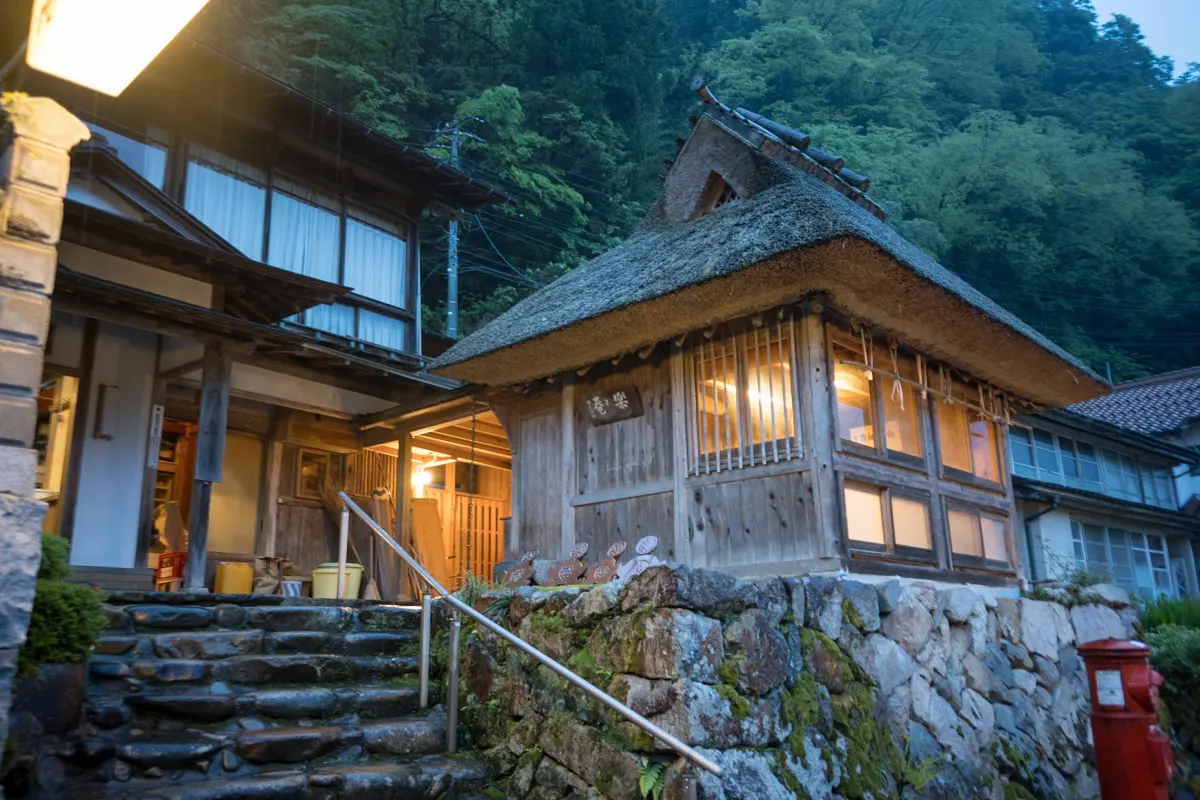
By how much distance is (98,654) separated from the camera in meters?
5.77

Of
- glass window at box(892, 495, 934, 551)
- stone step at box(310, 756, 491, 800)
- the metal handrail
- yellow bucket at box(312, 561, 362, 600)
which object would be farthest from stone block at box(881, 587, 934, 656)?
yellow bucket at box(312, 561, 362, 600)

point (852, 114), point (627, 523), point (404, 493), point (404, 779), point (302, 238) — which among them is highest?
point (852, 114)

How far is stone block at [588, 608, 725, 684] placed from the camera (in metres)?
5.13

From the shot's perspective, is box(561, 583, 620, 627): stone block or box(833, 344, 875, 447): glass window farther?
box(833, 344, 875, 447): glass window

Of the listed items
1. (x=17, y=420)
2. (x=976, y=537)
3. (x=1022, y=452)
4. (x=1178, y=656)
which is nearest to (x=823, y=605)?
(x=976, y=537)

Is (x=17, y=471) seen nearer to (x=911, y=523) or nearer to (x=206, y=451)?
(x=206, y=451)

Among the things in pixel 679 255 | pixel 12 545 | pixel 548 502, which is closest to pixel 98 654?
pixel 12 545

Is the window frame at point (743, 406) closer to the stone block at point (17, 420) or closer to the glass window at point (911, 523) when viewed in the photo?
the glass window at point (911, 523)

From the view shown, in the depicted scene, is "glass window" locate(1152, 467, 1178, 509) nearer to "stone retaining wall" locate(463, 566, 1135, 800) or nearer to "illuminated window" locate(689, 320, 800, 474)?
"stone retaining wall" locate(463, 566, 1135, 800)

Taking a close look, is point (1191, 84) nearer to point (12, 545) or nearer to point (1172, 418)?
point (1172, 418)

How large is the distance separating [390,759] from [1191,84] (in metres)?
44.9

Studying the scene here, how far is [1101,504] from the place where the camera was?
18031 millimetres

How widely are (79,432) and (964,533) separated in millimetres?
9954

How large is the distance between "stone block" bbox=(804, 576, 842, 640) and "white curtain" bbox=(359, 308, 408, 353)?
9.13 meters
